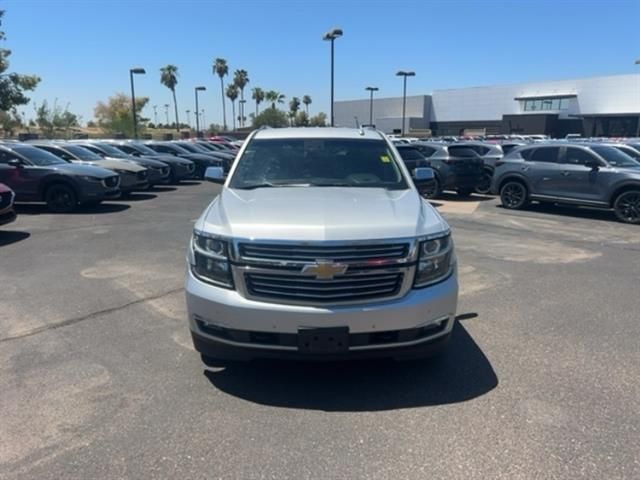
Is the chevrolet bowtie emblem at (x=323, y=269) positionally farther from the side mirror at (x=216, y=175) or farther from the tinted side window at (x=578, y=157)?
the tinted side window at (x=578, y=157)

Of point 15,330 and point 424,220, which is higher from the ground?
point 424,220

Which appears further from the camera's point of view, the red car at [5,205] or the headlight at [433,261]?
the red car at [5,205]

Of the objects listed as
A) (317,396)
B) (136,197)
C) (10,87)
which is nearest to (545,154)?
(136,197)

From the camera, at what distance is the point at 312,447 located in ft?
10.1

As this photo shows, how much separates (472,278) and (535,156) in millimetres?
8134

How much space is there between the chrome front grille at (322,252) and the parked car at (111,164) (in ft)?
42.1

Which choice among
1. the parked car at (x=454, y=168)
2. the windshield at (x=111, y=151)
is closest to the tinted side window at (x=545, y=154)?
the parked car at (x=454, y=168)

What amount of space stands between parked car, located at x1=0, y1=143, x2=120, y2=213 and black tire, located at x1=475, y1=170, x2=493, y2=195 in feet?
35.5

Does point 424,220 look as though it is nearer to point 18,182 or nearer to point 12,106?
point 18,182

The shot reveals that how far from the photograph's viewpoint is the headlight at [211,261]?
348 centimetres

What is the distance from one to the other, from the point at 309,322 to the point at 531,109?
85.8 meters

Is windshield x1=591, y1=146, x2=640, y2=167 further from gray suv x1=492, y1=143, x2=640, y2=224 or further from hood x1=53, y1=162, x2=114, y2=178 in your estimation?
hood x1=53, y1=162, x2=114, y2=178

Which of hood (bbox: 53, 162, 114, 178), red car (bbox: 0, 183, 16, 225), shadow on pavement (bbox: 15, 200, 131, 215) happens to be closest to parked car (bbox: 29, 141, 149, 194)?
shadow on pavement (bbox: 15, 200, 131, 215)

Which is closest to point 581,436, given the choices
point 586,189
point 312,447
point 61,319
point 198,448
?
point 312,447
